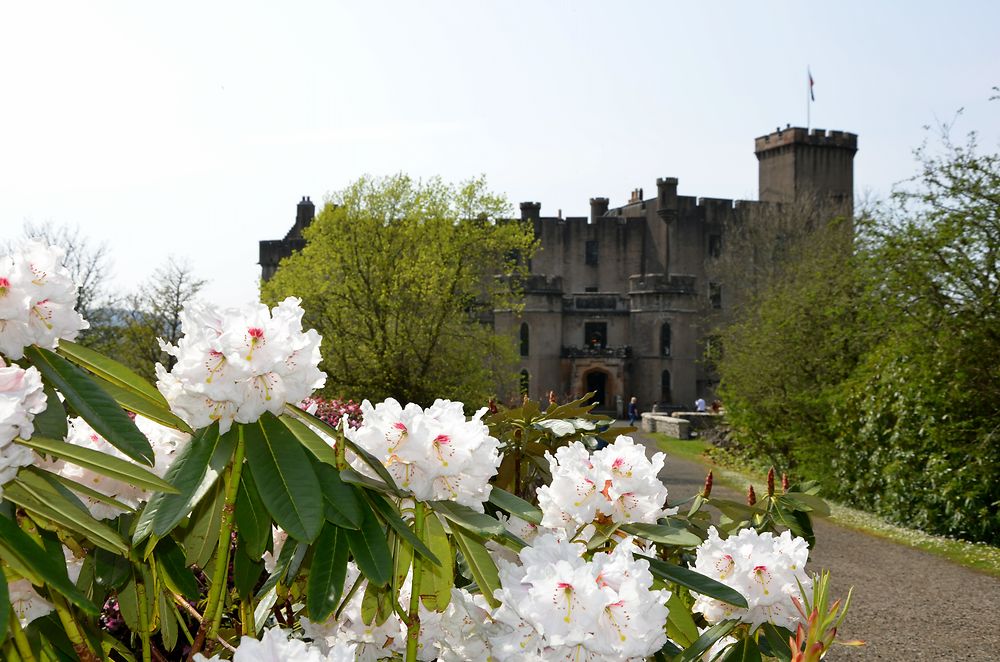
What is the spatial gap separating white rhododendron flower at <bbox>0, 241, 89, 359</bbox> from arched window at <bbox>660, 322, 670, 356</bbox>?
48123mm

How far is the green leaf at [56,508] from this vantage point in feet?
4.75

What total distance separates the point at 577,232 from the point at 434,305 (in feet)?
103

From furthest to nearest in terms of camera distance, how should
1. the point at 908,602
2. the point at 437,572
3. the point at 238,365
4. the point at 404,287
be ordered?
the point at 404,287
the point at 908,602
the point at 437,572
the point at 238,365

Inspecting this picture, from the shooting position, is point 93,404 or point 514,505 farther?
point 514,505

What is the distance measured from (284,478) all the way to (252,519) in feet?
0.55

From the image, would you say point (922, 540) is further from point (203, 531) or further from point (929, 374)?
point (203, 531)

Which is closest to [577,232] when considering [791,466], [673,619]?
[791,466]

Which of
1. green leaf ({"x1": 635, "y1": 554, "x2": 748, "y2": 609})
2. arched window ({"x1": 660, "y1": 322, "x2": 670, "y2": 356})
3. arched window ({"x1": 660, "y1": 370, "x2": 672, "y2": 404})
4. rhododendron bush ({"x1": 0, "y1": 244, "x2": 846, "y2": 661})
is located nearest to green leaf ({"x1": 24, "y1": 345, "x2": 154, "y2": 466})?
rhododendron bush ({"x1": 0, "y1": 244, "x2": 846, "y2": 661})

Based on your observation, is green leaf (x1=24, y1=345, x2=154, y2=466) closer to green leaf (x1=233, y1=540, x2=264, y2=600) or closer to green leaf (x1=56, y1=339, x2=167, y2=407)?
green leaf (x1=56, y1=339, x2=167, y2=407)

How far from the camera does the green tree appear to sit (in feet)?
75.1

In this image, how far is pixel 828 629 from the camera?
1.35m

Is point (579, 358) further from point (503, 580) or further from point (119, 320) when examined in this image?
point (503, 580)

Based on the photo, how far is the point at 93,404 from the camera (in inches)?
61.6

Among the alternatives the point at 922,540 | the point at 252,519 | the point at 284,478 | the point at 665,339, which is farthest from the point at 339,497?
the point at 665,339
